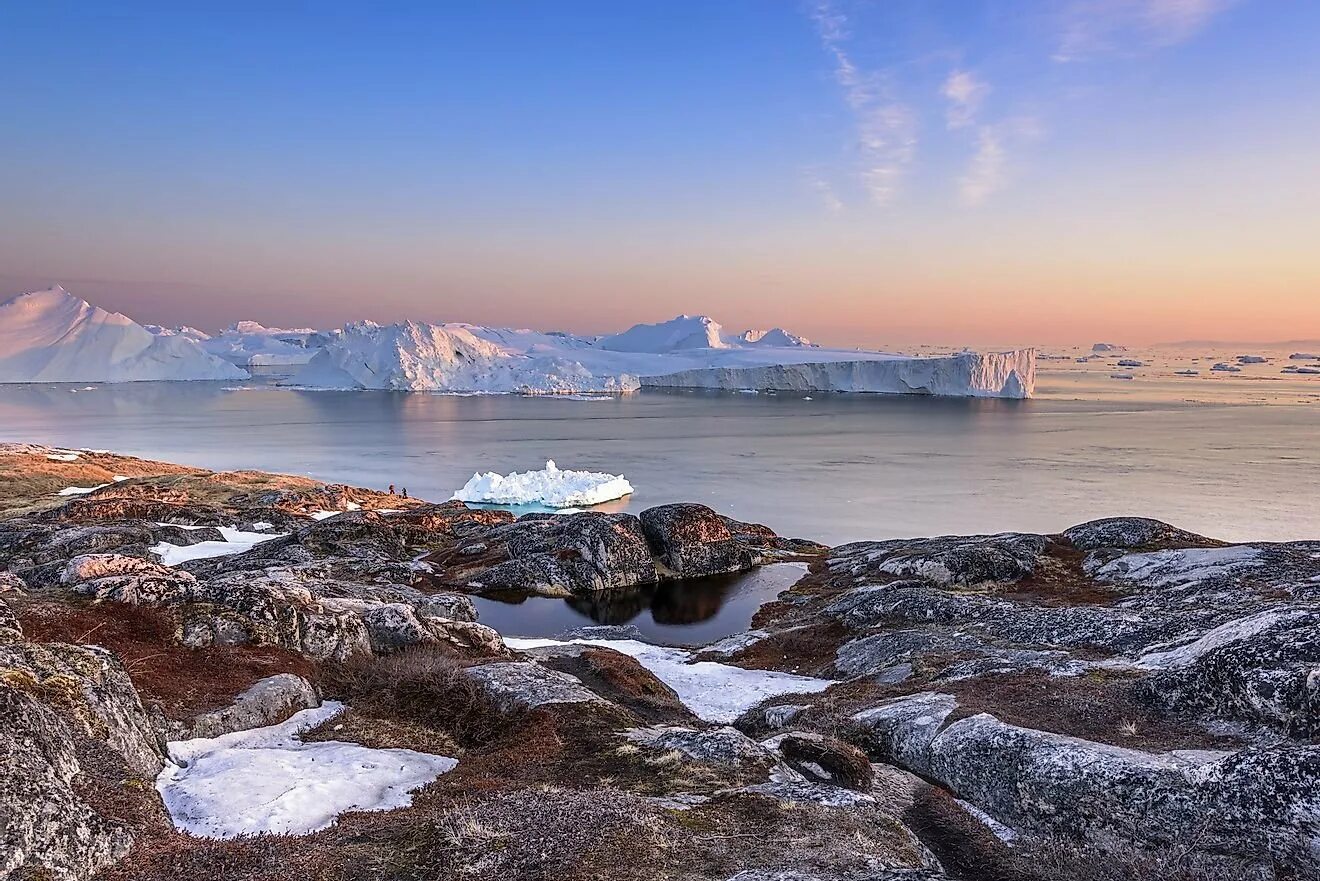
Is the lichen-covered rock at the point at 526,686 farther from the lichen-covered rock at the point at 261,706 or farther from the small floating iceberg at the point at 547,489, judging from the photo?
the small floating iceberg at the point at 547,489

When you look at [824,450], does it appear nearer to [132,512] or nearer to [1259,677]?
[132,512]

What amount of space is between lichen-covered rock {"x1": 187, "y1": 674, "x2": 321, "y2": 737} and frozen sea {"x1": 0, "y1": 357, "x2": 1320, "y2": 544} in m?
42.4

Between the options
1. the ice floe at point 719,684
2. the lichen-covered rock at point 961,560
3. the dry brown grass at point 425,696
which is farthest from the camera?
the lichen-covered rock at point 961,560

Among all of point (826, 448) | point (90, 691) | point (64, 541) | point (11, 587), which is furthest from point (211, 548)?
point (826, 448)

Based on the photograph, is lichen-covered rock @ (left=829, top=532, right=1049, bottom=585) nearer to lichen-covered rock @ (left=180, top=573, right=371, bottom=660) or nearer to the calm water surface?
the calm water surface

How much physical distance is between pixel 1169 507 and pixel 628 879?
61.1m

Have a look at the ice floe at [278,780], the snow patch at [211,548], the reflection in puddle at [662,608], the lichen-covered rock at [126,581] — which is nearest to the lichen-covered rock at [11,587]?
the lichen-covered rock at [126,581]

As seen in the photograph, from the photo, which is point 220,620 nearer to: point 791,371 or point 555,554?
point 555,554

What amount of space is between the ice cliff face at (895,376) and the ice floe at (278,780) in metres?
159

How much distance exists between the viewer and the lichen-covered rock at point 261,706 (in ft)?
36.2

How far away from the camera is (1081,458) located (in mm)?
79500

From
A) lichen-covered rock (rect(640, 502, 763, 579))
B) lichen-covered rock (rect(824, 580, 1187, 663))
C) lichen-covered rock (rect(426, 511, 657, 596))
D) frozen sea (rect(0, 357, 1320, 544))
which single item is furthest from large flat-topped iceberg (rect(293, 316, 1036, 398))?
lichen-covered rock (rect(824, 580, 1187, 663))

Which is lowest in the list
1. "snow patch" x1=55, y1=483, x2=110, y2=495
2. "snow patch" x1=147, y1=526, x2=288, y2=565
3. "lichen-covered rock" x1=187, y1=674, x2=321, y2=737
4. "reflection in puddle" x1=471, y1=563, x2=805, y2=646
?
"reflection in puddle" x1=471, y1=563, x2=805, y2=646

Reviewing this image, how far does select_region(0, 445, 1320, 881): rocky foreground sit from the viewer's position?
7.62 m
